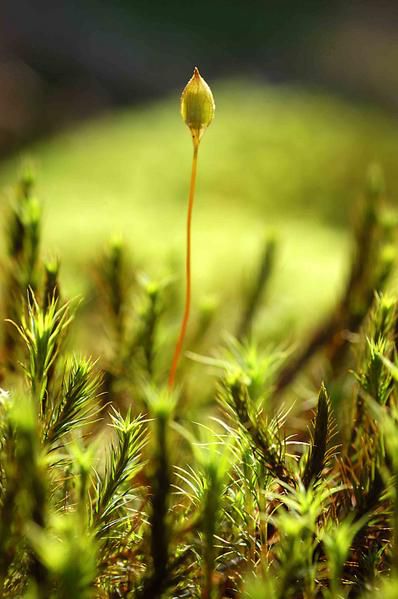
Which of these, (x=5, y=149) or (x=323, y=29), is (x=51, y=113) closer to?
(x=5, y=149)

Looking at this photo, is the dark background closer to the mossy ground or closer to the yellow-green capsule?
the mossy ground

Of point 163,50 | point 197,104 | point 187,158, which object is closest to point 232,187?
point 187,158

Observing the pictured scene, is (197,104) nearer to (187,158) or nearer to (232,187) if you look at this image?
(232,187)

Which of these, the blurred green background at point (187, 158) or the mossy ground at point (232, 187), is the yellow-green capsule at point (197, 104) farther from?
the mossy ground at point (232, 187)

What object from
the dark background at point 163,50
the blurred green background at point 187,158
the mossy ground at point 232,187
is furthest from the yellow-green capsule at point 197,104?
the dark background at point 163,50

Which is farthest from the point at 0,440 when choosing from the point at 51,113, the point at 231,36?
the point at 231,36

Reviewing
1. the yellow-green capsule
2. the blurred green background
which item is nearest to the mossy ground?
the blurred green background
